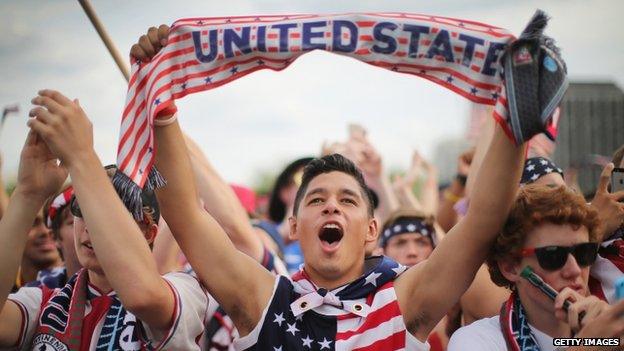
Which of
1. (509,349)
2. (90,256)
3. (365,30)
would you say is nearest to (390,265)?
(509,349)

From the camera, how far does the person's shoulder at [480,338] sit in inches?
135

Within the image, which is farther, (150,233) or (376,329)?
(150,233)

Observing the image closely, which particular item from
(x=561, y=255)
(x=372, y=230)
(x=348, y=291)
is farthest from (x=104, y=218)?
(x=561, y=255)

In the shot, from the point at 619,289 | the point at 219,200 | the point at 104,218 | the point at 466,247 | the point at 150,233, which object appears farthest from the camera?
the point at 219,200

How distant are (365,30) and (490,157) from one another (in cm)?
73

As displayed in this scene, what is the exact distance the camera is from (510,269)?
361 cm

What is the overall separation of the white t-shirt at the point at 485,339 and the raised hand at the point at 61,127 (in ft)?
5.13

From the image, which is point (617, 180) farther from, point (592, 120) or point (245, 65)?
point (592, 120)

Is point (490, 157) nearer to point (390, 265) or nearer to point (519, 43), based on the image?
point (519, 43)

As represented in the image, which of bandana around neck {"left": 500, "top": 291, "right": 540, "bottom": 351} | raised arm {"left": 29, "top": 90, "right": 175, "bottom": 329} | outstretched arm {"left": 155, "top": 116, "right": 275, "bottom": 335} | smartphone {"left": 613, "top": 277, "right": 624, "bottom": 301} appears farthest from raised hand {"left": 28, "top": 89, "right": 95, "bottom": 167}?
smartphone {"left": 613, "top": 277, "right": 624, "bottom": 301}

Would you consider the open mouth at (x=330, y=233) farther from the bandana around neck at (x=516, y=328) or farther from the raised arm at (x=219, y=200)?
the raised arm at (x=219, y=200)

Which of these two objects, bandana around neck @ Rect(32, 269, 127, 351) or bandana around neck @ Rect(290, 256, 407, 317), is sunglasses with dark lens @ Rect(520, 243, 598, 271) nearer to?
bandana around neck @ Rect(290, 256, 407, 317)

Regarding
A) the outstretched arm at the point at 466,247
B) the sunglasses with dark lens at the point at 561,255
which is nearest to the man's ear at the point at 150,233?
the outstretched arm at the point at 466,247

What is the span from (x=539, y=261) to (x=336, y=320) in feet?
2.65
